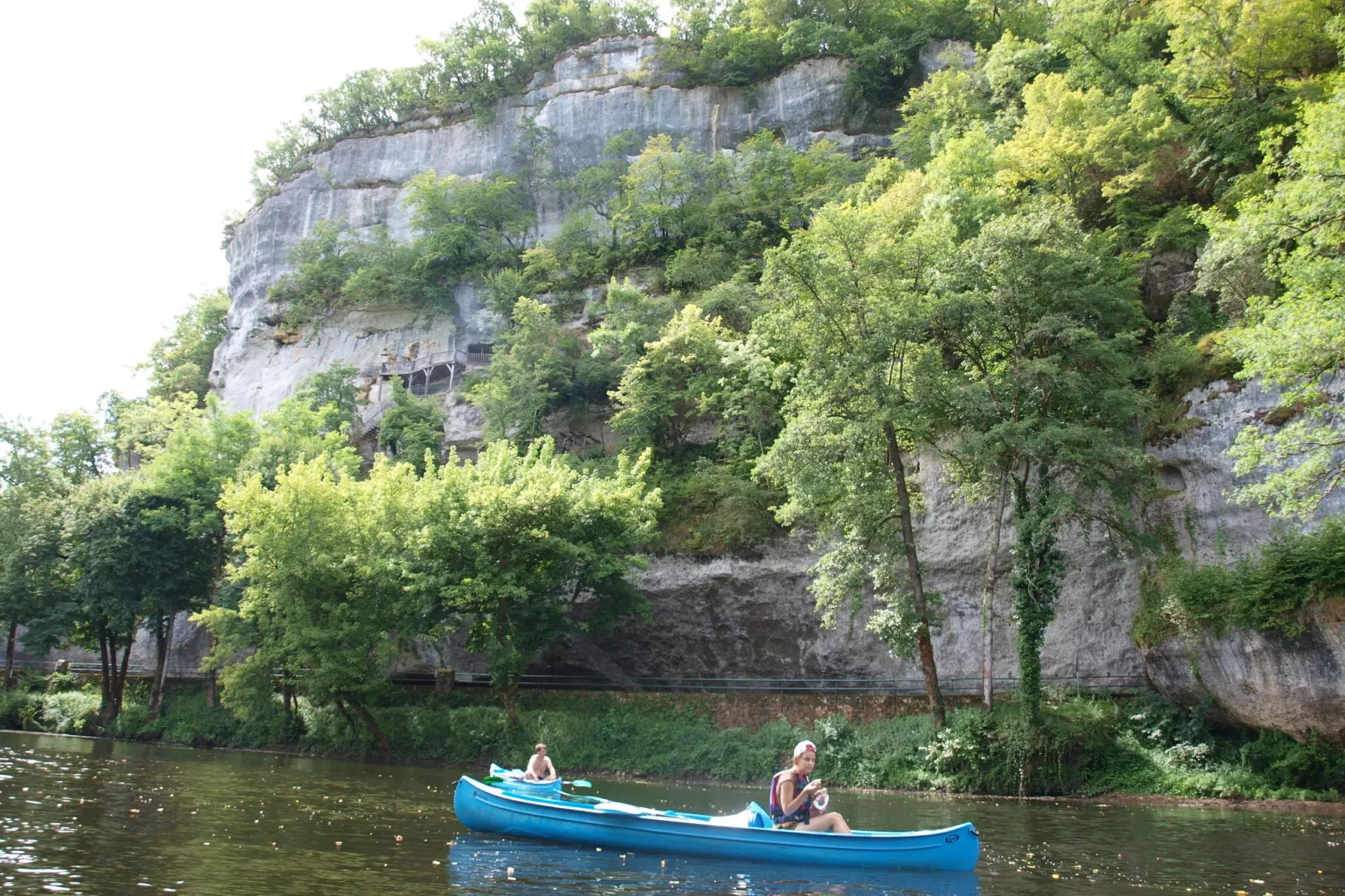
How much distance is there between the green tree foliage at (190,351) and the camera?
64.1m

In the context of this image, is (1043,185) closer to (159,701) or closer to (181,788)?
(181,788)

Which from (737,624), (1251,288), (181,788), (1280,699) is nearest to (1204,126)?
(1251,288)

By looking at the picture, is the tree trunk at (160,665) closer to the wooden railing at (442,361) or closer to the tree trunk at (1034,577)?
the wooden railing at (442,361)

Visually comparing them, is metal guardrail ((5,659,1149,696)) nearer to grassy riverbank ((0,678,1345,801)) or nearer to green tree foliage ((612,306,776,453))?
grassy riverbank ((0,678,1345,801))

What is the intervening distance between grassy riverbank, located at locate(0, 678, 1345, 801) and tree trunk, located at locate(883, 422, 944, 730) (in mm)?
703

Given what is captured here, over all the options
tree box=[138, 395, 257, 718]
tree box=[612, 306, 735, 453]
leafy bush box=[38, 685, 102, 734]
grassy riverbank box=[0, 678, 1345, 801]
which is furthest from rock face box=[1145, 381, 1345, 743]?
leafy bush box=[38, 685, 102, 734]

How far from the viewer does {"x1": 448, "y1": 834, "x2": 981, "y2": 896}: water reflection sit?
10883 millimetres

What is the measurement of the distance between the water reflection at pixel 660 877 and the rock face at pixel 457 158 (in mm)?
41349

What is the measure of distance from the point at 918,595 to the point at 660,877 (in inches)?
545

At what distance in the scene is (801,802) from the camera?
41.4 ft

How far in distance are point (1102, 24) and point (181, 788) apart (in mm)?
39403

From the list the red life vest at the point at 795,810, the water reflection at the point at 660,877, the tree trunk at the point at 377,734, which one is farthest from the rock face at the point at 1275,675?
the tree trunk at the point at 377,734

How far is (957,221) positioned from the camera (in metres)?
29.3

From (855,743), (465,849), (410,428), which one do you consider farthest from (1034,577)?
(410,428)
